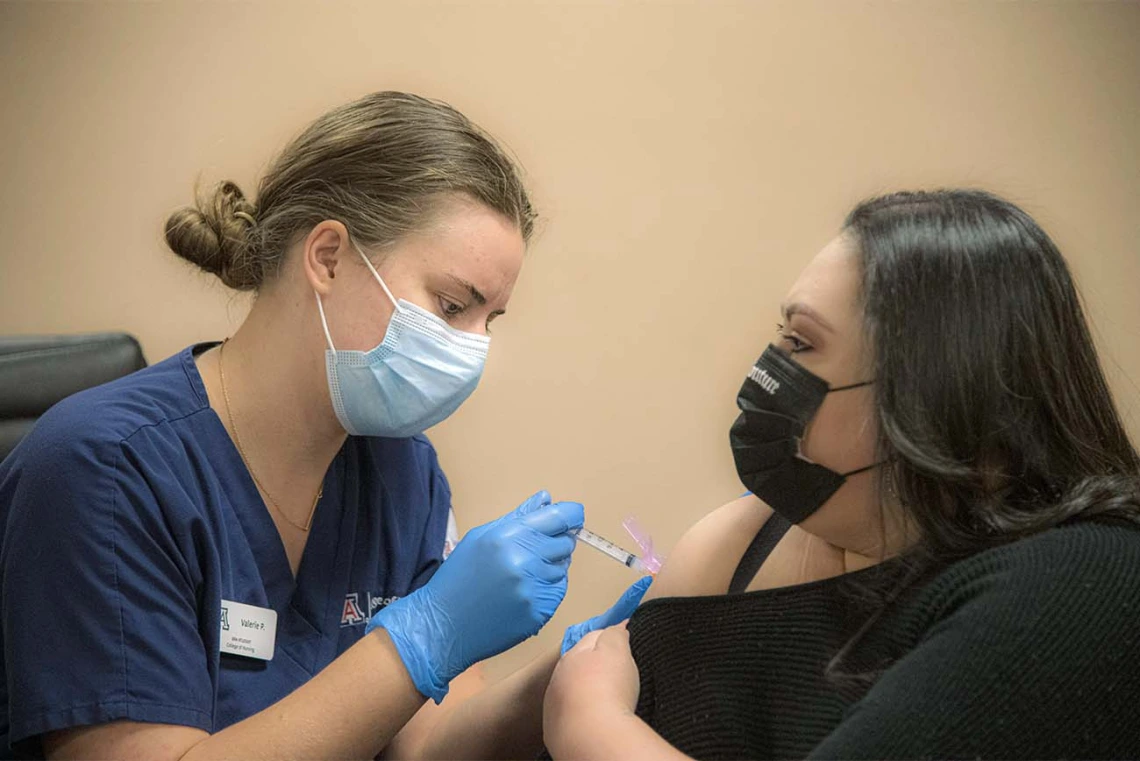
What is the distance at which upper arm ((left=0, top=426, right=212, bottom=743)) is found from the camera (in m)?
1.25

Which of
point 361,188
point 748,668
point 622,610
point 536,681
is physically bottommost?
point 536,681

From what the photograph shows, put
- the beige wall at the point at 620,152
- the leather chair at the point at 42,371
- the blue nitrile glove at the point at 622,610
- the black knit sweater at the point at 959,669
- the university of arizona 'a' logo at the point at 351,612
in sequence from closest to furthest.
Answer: the black knit sweater at the point at 959,669, the blue nitrile glove at the point at 622,610, the university of arizona 'a' logo at the point at 351,612, the leather chair at the point at 42,371, the beige wall at the point at 620,152

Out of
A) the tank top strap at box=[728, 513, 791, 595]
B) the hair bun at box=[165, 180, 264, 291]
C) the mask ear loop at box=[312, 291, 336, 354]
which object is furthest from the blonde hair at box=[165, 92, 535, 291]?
the tank top strap at box=[728, 513, 791, 595]

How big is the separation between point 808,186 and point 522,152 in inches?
24.6

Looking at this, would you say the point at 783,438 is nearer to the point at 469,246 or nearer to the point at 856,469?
the point at 856,469

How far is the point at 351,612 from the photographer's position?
163 cm

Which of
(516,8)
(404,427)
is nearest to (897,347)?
(404,427)

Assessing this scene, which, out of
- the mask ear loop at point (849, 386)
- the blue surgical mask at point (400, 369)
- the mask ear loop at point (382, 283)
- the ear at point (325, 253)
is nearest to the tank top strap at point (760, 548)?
the mask ear loop at point (849, 386)

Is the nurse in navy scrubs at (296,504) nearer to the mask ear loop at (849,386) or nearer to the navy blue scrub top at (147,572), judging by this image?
the navy blue scrub top at (147,572)

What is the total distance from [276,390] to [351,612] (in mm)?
381

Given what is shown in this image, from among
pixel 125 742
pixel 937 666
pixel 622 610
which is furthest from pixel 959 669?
pixel 125 742

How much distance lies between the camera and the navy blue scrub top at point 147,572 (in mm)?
1258

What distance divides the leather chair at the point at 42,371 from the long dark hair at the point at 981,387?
1459 mm

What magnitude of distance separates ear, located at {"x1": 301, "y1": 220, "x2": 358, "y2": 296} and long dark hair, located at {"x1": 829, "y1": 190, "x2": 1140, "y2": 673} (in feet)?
A: 2.55
